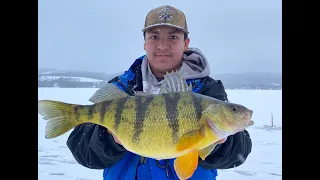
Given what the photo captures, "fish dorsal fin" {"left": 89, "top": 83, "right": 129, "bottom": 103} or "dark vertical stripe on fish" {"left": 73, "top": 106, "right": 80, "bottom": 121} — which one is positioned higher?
"fish dorsal fin" {"left": 89, "top": 83, "right": 129, "bottom": 103}

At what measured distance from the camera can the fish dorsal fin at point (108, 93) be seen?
203cm

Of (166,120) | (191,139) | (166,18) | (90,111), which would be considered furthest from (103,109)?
(166,18)

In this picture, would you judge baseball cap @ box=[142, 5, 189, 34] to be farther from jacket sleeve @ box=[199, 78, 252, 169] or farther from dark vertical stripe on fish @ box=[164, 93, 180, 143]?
dark vertical stripe on fish @ box=[164, 93, 180, 143]

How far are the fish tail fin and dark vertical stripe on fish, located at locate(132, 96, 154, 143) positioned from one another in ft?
1.30

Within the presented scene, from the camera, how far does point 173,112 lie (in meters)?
1.89

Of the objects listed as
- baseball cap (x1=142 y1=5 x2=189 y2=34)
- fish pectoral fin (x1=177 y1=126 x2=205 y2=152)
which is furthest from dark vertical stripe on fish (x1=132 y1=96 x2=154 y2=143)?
baseball cap (x1=142 y1=5 x2=189 y2=34)

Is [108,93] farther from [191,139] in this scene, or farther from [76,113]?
[191,139]

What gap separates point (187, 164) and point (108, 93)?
67 cm

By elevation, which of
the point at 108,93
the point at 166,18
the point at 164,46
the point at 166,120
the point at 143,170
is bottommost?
the point at 143,170

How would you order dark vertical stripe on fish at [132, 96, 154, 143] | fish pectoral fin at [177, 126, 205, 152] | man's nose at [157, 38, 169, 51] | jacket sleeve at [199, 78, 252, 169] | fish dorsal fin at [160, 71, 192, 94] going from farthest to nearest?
man's nose at [157, 38, 169, 51], jacket sleeve at [199, 78, 252, 169], fish dorsal fin at [160, 71, 192, 94], dark vertical stripe on fish at [132, 96, 154, 143], fish pectoral fin at [177, 126, 205, 152]

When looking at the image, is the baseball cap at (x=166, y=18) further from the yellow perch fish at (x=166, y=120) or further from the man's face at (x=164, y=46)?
the yellow perch fish at (x=166, y=120)

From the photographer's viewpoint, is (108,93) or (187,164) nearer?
(187,164)

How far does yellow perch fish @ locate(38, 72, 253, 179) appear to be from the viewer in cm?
184

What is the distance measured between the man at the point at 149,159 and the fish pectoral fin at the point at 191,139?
1.72 ft
